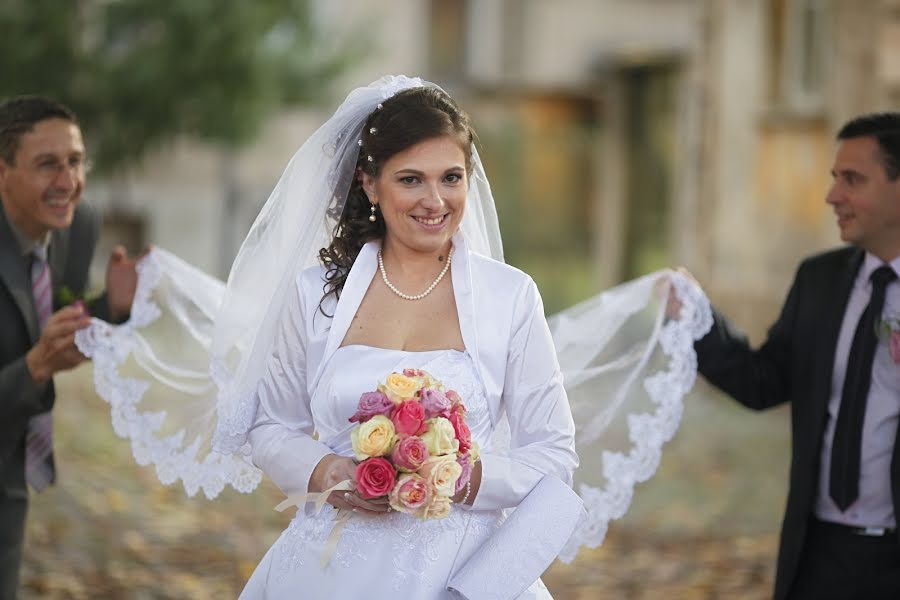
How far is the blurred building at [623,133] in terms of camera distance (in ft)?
40.7

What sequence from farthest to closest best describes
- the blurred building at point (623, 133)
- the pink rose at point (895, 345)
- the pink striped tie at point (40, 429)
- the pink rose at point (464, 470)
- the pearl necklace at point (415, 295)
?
the blurred building at point (623, 133), the pink striped tie at point (40, 429), the pink rose at point (895, 345), the pearl necklace at point (415, 295), the pink rose at point (464, 470)

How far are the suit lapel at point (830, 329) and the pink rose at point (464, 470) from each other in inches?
65.6

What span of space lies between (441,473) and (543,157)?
21288mm

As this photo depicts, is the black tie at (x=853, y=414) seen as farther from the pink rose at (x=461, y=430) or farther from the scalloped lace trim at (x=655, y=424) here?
the pink rose at (x=461, y=430)

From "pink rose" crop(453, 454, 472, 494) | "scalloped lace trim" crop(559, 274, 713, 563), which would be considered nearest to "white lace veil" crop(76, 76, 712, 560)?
"scalloped lace trim" crop(559, 274, 713, 563)

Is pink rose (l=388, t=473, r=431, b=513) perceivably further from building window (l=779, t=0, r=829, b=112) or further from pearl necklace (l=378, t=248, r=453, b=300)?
building window (l=779, t=0, r=829, b=112)

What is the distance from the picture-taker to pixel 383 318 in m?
3.63

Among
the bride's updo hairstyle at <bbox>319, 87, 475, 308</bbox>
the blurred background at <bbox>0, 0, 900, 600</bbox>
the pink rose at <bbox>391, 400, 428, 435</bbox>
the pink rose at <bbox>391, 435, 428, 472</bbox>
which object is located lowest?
the blurred background at <bbox>0, 0, 900, 600</bbox>

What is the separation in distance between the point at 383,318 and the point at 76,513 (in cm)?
573

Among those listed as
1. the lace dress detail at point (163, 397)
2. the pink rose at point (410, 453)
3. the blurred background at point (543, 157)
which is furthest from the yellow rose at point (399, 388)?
the blurred background at point (543, 157)

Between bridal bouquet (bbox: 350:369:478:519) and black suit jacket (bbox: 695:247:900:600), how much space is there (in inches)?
67.1

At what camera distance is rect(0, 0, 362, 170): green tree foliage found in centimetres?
1622

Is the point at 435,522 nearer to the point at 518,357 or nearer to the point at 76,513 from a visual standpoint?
the point at 518,357

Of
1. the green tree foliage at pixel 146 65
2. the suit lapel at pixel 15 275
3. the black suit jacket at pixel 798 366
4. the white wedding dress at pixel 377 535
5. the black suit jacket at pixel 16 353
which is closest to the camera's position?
the white wedding dress at pixel 377 535
